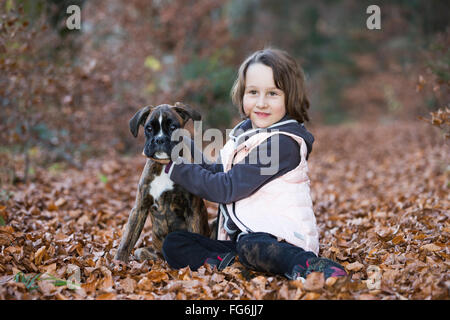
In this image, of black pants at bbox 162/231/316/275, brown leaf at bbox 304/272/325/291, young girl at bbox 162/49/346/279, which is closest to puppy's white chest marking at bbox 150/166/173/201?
young girl at bbox 162/49/346/279

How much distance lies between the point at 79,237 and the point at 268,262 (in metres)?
2.06

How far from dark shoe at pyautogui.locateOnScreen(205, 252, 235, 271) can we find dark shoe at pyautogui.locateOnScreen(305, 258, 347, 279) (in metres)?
0.72

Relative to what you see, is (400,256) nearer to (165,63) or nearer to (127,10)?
(165,63)

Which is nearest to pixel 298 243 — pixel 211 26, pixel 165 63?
pixel 165 63

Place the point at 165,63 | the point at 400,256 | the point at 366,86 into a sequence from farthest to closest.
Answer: the point at 366,86
the point at 165,63
the point at 400,256

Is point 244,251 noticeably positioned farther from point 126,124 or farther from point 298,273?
point 126,124

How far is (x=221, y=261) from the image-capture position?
338 centimetres

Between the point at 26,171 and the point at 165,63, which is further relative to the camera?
the point at 165,63

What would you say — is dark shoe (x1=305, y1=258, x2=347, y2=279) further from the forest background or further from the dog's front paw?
the dog's front paw

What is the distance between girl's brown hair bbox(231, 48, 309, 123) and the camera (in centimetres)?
342

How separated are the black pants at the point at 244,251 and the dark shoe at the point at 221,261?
3 centimetres

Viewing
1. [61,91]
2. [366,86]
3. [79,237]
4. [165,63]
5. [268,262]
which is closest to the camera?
[268,262]
